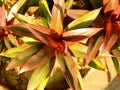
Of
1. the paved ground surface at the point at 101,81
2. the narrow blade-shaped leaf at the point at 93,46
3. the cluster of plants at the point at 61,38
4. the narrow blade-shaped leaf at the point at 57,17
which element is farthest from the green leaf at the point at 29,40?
the paved ground surface at the point at 101,81

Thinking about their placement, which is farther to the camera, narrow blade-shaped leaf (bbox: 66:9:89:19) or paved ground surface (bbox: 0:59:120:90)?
paved ground surface (bbox: 0:59:120:90)

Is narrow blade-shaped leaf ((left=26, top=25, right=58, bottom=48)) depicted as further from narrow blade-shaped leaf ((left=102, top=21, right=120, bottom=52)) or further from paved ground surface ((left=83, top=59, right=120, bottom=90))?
paved ground surface ((left=83, top=59, right=120, bottom=90))

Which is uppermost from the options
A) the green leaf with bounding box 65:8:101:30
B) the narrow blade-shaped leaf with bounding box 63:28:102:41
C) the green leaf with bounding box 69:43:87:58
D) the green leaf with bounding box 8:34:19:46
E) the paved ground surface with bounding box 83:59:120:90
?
the green leaf with bounding box 65:8:101:30

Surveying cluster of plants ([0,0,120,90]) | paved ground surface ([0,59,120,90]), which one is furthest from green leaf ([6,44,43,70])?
paved ground surface ([0,59,120,90])

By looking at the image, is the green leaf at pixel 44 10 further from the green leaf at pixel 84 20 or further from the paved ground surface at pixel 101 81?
the paved ground surface at pixel 101 81

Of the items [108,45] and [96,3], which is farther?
[96,3]

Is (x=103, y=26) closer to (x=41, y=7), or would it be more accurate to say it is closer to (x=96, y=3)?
(x=96, y=3)

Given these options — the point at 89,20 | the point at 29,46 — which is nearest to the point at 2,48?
the point at 29,46
